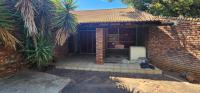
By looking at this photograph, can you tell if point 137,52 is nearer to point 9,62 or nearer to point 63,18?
point 63,18

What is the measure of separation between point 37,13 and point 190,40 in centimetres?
737

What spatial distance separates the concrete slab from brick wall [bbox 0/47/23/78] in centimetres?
32

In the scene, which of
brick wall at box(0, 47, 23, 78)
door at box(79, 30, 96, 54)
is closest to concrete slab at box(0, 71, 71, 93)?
brick wall at box(0, 47, 23, 78)

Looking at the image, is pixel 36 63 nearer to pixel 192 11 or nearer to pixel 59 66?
pixel 59 66

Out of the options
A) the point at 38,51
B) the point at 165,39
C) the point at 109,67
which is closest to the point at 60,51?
the point at 38,51

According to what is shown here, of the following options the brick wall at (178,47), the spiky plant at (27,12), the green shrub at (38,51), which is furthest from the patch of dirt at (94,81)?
the spiky plant at (27,12)

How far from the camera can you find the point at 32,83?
7.00 metres

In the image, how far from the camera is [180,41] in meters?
9.39

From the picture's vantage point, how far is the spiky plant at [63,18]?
8.46 m

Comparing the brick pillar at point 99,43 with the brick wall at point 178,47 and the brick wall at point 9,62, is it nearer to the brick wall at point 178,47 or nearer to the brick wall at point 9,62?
the brick wall at point 178,47

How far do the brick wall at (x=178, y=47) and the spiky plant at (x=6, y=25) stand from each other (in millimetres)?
7329

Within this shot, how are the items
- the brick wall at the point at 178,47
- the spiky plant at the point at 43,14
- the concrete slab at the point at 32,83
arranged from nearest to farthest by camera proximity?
the concrete slab at the point at 32,83 → the spiky plant at the point at 43,14 → the brick wall at the point at 178,47

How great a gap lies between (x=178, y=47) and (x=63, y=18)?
5902 mm

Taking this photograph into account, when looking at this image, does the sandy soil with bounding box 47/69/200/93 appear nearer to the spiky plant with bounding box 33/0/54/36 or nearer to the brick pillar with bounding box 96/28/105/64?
the brick pillar with bounding box 96/28/105/64
